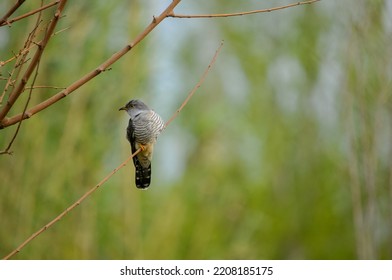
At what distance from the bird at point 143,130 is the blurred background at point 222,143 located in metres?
1.55

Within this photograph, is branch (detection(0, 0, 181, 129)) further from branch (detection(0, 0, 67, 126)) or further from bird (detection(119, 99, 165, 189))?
bird (detection(119, 99, 165, 189))

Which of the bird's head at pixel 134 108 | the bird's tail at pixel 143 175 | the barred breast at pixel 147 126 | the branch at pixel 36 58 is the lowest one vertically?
the branch at pixel 36 58

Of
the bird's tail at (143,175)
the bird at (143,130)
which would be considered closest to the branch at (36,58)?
the bird at (143,130)

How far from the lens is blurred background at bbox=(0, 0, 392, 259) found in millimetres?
6980

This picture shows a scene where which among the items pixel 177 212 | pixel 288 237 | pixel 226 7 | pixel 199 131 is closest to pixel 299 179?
pixel 288 237

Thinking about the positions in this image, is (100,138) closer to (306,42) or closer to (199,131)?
(199,131)

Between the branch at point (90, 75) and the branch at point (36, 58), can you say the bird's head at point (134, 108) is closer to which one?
the branch at point (90, 75)

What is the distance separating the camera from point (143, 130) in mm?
4230

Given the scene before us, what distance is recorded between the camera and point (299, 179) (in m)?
12.6

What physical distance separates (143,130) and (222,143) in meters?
9.78

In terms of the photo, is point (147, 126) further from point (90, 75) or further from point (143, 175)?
point (90, 75)

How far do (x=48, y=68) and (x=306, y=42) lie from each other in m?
6.17

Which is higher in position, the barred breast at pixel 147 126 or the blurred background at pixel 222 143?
the blurred background at pixel 222 143

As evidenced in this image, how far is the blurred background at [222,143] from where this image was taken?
6980 millimetres
